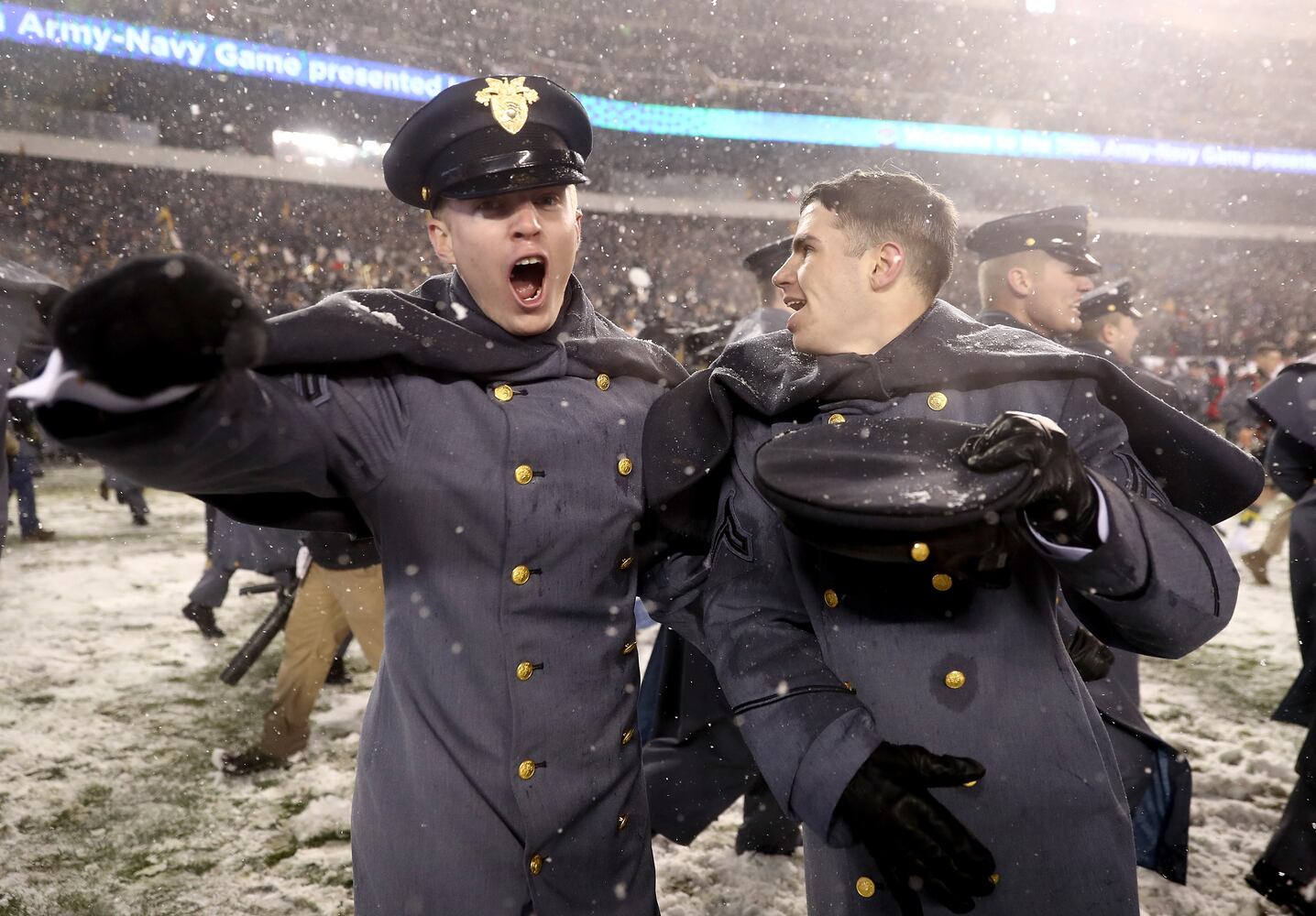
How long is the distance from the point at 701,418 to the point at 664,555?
1.17 feet

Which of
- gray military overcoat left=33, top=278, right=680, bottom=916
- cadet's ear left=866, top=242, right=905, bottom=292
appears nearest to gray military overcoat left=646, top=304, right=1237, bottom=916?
cadet's ear left=866, top=242, right=905, bottom=292

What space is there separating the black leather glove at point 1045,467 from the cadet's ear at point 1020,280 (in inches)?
113

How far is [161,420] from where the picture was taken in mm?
1122

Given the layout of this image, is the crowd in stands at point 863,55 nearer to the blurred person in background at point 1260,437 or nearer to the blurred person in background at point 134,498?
the blurred person in background at point 134,498

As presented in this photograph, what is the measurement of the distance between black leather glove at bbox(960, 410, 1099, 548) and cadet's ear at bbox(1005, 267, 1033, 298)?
9.42 ft

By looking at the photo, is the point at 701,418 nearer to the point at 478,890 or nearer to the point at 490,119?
the point at 490,119

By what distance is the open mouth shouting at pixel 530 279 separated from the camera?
67.7 inches

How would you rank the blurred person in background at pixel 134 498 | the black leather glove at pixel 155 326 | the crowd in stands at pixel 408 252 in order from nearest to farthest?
the black leather glove at pixel 155 326 < the blurred person in background at pixel 134 498 < the crowd in stands at pixel 408 252

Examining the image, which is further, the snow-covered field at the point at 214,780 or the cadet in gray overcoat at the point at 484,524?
the snow-covered field at the point at 214,780

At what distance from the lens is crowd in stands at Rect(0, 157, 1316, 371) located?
70.2ft

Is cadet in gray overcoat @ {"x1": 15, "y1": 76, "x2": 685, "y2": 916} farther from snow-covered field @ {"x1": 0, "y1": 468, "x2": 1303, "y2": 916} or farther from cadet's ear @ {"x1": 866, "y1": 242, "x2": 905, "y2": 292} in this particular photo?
snow-covered field @ {"x1": 0, "y1": 468, "x2": 1303, "y2": 916}

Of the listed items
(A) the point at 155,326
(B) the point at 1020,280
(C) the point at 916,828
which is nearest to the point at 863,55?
(B) the point at 1020,280

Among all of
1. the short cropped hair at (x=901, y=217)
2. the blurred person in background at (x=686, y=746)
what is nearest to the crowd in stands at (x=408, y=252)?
the blurred person in background at (x=686, y=746)

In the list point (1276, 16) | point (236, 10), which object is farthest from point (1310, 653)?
point (1276, 16)
